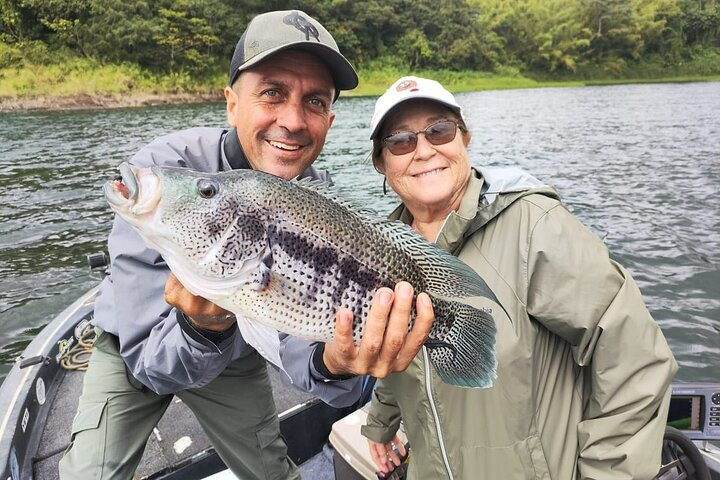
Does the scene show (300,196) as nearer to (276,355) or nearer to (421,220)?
(276,355)

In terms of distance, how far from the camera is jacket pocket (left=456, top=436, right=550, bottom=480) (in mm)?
2252

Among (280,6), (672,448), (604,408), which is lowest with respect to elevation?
(672,448)

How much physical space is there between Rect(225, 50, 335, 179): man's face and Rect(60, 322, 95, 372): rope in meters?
3.71

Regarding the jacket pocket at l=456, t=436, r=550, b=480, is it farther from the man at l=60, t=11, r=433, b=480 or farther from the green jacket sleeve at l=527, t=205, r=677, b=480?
the man at l=60, t=11, r=433, b=480

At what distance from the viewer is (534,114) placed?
32.6 metres

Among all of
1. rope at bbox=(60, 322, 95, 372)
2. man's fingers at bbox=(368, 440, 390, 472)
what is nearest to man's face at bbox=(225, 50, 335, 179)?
man's fingers at bbox=(368, 440, 390, 472)

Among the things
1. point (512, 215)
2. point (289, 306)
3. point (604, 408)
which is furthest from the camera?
point (512, 215)

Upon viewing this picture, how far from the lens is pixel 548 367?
2.37 metres

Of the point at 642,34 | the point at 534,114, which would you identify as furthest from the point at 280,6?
the point at 642,34

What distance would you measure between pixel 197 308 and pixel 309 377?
93cm

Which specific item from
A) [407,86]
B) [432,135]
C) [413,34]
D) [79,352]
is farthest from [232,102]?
[413,34]

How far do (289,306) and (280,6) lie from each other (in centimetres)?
6913

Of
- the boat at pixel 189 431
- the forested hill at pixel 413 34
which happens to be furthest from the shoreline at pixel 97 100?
the boat at pixel 189 431

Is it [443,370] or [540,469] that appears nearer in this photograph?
[443,370]
